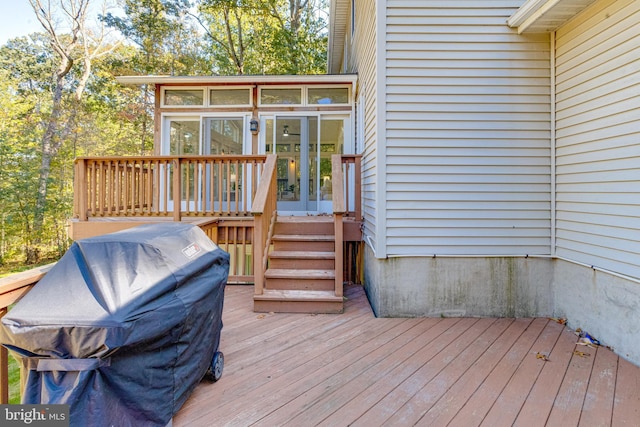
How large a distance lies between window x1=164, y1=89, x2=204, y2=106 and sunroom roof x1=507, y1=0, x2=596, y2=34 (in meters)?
5.85

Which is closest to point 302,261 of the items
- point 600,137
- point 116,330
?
point 116,330

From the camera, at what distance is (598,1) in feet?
9.73

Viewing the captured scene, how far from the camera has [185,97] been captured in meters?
6.95

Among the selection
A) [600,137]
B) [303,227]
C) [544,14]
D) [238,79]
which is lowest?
[303,227]

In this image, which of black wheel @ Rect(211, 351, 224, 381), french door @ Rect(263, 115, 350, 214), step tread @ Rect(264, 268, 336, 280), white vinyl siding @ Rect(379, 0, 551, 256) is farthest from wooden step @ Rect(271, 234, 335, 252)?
french door @ Rect(263, 115, 350, 214)

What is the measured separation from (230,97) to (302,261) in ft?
14.9

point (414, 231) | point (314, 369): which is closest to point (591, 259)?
point (414, 231)

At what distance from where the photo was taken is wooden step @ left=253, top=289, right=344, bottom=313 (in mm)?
3654

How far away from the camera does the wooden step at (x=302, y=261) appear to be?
421 centimetres

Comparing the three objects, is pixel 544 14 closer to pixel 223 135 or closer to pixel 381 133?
pixel 381 133

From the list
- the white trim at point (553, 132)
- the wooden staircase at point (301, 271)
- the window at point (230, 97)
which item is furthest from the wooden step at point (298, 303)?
the window at point (230, 97)

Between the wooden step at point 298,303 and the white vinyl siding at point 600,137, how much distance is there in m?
2.57

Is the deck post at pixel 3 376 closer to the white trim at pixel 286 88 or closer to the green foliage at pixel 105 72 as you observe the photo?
the white trim at pixel 286 88

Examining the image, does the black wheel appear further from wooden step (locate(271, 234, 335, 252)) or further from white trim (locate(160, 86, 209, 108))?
white trim (locate(160, 86, 209, 108))
